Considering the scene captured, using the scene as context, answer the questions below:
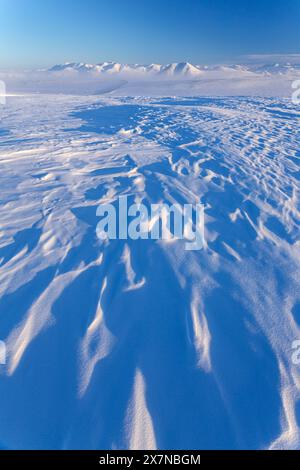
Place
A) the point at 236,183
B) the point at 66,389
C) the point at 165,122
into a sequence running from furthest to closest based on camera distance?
the point at 165,122 < the point at 236,183 < the point at 66,389

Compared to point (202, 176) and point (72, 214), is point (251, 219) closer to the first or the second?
point (202, 176)

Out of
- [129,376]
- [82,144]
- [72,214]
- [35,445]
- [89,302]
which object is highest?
[82,144]

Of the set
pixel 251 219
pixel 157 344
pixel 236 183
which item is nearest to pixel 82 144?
pixel 236 183

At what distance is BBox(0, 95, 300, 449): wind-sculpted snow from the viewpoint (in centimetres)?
208

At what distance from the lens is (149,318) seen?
2793 millimetres

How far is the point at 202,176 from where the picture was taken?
5.82 meters

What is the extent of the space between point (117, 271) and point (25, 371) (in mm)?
1310

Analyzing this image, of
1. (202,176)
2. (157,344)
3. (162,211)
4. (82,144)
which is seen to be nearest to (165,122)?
(82,144)

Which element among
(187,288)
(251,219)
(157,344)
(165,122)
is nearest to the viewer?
(157,344)

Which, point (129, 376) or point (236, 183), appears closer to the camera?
point (129, 376)

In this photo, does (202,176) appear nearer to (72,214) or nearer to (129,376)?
(72,214)

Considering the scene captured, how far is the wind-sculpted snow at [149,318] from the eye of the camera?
208cm

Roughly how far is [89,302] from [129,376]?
0.84 meters

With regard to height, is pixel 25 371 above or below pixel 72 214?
below
